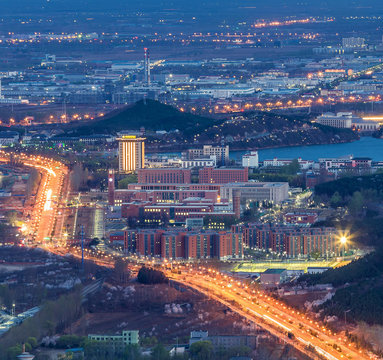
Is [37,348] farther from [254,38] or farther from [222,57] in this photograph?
[254,38]

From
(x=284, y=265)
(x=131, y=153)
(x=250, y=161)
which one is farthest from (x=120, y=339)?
(x=250, y=161)

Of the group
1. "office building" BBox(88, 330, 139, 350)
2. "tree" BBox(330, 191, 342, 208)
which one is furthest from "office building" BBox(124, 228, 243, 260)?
"office building" BBox(88, 330, 139, 350)

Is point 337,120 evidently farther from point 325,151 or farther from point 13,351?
point 13,351

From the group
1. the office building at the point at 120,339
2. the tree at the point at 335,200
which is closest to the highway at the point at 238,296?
the office building at the point at 120,339

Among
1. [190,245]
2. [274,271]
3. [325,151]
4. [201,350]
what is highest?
[325,151]

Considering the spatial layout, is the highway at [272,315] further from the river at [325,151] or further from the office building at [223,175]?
the river at [325,151]
